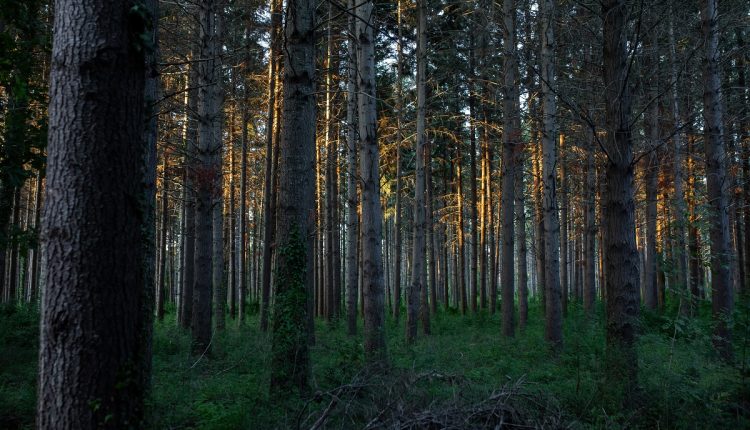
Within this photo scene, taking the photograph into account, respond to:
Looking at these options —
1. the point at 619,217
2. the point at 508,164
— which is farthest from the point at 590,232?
the point at 619,217

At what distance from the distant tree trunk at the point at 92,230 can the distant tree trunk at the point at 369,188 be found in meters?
6.07

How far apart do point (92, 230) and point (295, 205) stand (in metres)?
3.70

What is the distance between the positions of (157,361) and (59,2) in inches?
310

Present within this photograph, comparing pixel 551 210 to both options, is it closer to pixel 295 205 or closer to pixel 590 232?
pixel 590 232

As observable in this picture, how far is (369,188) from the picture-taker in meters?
8.80

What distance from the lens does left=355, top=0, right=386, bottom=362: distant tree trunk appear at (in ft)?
28.1

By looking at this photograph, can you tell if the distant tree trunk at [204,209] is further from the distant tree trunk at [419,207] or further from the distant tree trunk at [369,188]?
the distant tree trunk at [419,207]

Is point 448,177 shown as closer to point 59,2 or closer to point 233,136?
point 233,136

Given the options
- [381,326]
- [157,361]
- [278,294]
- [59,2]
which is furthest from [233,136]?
[59,2]

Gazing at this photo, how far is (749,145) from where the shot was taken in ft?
56.0

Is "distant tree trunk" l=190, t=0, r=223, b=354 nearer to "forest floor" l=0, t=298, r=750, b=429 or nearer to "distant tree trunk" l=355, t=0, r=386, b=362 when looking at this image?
"forest floor" l=0, t=298, r=750, b=429

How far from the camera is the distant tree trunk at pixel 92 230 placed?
2.46 m

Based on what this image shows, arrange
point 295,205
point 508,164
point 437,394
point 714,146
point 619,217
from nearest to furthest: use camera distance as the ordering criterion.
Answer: point 619,217, point 437,394, point 295,205, point 714,146, point 508,164

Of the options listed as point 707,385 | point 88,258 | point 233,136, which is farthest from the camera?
point 233,136
